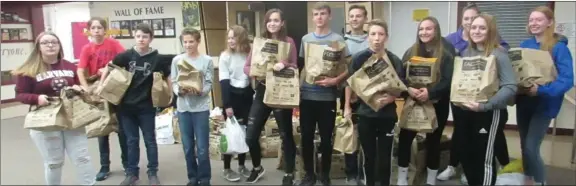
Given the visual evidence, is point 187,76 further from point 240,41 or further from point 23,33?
point 23,33

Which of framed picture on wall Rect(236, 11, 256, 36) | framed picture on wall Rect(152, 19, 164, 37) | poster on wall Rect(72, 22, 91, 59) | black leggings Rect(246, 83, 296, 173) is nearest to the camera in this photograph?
black leggings Rect(246, 83, 296, 173)

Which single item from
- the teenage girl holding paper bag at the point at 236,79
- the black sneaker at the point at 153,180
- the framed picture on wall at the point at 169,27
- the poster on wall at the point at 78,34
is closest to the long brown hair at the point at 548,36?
the teenage girl holding paper bag at the point at 236,79

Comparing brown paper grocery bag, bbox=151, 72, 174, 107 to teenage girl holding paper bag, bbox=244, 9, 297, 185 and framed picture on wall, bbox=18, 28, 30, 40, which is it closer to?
teenage girl holding paper bag, bbox=244, 9, 297, 185

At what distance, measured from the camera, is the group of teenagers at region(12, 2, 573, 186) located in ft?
7.13

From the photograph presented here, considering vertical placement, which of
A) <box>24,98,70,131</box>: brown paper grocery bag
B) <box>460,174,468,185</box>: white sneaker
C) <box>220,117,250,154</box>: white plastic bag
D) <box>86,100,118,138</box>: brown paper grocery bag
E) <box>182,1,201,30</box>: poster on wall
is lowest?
<box>460,174,468,185</box>: white sneaker

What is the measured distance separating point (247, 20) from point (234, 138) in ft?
6.28

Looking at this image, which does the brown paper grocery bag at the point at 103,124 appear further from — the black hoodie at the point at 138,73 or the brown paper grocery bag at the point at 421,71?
the brown paper grocery bag at the point at 421,71

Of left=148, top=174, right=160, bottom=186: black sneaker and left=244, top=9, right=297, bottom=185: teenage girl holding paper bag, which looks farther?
left=148, top=174, right=160, bottom=186: black sneaker

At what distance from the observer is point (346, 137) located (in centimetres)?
268

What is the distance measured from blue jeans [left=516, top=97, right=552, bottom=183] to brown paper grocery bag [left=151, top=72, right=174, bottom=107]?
2.06 meters

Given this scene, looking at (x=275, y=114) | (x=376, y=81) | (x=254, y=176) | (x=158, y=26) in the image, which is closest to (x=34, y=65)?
(x=275, y=114)

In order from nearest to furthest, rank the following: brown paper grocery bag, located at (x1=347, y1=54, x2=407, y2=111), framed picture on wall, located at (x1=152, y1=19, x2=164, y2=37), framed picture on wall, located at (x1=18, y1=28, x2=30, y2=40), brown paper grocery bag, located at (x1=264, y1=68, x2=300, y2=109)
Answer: brown paper grocery bag, located at (x1=347, y1=54, x2=407, y2=111), brown paper grocery bag, located at (x1=264, y1=68, x2=300, y2=109), framed picture on wall, located at (x1=18, y1=28, x2=30, y2=40), framed picture on wall, located at (x1=152, y1=19, x2=164, y2=37)

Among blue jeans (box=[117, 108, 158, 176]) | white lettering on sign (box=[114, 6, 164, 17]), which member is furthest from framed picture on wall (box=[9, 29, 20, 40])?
blue jeans (box=[117, 108, 158, 176])

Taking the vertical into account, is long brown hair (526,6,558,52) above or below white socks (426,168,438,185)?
above
